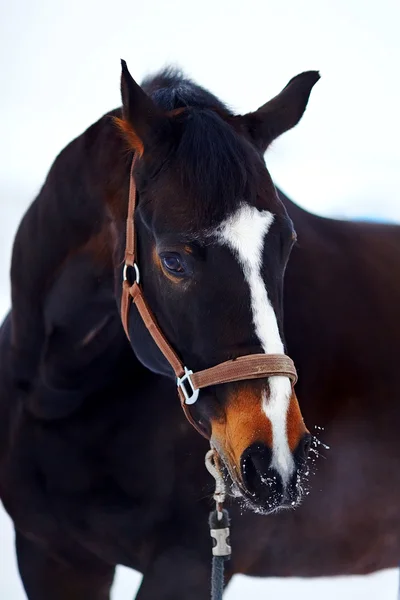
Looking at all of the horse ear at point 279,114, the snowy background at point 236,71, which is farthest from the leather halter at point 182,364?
the snowy background at point 236,71

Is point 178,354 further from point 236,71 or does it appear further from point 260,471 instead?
point 236,71

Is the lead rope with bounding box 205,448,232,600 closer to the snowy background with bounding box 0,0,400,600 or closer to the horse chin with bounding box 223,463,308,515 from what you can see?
the horse chin with bounding box 223,463,308,515

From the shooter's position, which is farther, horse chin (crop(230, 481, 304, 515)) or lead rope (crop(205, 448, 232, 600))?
lead rope (crop(205, 448, 232, 600))

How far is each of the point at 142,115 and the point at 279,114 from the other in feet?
1.13

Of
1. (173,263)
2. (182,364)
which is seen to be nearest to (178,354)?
(182,364)

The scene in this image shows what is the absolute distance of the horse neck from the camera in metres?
1.77

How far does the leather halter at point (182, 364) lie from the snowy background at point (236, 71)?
291 centimetres

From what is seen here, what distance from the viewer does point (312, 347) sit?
2004mm

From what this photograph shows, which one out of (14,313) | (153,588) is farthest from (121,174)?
(153,588)

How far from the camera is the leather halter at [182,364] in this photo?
1.36 m

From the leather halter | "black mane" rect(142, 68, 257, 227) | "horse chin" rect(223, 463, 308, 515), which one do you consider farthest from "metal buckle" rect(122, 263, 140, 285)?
"horse chin" rect(223, 463, 308, 515)

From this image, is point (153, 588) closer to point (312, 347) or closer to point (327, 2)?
point (312, 347)

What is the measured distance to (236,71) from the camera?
4.55 m

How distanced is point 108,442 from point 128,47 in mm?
3320
